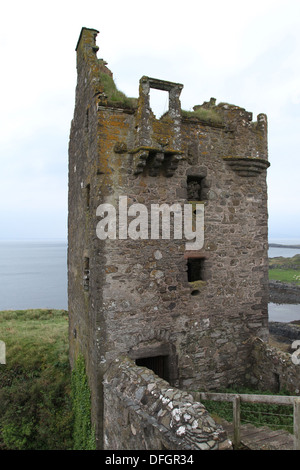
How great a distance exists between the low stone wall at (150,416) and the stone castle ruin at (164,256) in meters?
0.04

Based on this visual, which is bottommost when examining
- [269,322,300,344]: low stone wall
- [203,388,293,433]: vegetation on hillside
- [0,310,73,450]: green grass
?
[269,322,300,344]: low stone wall

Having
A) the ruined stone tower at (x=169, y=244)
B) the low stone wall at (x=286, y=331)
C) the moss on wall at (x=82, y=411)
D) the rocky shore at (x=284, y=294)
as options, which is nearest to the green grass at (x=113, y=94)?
the ruined stone tower at (x=169, y=244)

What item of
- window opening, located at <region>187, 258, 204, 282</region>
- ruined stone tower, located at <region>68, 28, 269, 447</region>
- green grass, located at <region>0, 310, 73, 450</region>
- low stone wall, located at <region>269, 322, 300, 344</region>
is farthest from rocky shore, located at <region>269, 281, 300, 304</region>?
window opening, located at <region>187, 258, 204, 282</region>

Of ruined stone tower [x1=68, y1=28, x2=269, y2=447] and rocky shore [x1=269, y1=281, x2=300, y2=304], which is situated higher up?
ruined stone tower [x1=68, y1=28, x2=269, y2=447]

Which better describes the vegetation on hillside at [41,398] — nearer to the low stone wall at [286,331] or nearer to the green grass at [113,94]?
the green grass at [113,94]

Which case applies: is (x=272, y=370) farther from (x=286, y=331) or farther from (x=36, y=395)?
(x=286, y=331)

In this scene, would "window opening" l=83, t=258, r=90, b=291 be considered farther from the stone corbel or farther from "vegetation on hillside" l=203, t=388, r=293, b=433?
the stone corbel

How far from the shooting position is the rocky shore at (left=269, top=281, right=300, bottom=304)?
128 feet

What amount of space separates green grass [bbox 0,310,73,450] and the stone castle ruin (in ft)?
7.86

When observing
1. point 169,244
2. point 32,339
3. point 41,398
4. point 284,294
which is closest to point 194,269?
point 169,244

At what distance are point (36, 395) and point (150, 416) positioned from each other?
697 centimetres

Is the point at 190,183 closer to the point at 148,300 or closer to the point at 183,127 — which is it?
the point at 183,127

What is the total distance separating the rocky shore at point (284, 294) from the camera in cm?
3894

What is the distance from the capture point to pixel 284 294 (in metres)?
40.0
